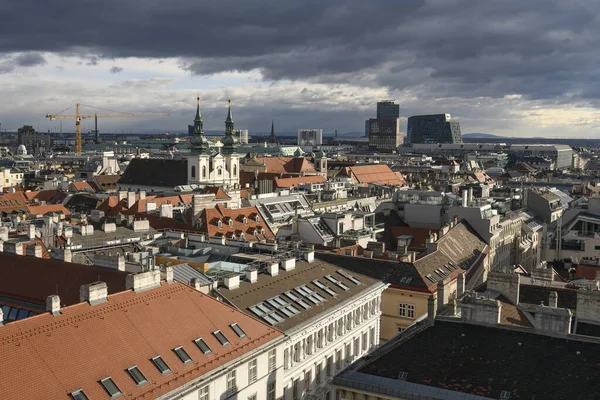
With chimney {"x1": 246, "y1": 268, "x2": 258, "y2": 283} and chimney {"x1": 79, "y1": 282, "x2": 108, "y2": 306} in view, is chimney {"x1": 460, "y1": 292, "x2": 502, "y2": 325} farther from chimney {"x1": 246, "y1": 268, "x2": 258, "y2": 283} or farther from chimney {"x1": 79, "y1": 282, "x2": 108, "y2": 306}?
chimney {"x1": 79, "y1": 282, "x2": 108, "y2": 306}

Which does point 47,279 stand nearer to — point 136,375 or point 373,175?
point 136,375

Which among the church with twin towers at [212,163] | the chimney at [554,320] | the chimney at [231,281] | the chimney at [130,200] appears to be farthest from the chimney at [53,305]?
the church with twin towers at [212,163]

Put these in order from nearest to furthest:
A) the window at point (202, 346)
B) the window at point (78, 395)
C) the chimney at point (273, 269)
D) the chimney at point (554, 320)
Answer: the window at point (78, 395) < the chimney at point (554, 320) < the window at point (202, 346) < the chimney at point (273, 269)

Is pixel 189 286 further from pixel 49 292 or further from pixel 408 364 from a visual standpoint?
pixel 408 364

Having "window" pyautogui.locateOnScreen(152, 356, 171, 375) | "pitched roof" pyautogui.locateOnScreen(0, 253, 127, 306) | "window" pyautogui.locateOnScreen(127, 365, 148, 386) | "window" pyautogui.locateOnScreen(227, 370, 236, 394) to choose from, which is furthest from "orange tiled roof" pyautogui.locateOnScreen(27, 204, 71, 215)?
"window" pyautogui.locateOnScreen(127, 365, 148, 386)

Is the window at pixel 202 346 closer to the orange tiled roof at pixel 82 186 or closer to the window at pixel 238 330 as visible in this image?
the window at pixel 238 330

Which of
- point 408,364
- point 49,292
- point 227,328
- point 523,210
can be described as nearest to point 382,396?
point 408,364
